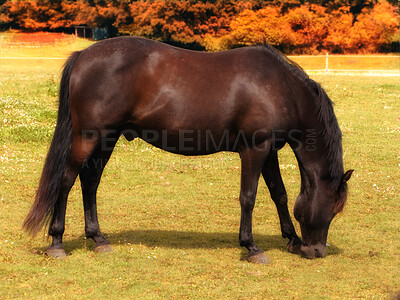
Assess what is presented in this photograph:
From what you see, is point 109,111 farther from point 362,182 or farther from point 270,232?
point 362,182

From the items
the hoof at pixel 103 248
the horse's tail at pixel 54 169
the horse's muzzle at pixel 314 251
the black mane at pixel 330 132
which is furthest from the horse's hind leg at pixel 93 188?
the black mane at pixel 330 132

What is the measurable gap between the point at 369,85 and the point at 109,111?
67.9 ft

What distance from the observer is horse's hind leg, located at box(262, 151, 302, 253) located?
304 inches

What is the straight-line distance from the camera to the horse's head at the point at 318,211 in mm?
7156

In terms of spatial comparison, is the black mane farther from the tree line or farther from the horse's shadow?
the tree line

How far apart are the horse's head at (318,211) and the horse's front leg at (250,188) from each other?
0.67 metres

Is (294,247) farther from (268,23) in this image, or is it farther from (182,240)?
(268,23)

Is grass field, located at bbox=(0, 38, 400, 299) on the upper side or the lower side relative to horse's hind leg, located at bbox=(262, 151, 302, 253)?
lower

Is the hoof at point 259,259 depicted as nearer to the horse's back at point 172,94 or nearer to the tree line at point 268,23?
the horse's back at point 172,94

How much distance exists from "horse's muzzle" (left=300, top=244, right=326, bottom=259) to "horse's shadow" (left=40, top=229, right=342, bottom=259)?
1.18ft

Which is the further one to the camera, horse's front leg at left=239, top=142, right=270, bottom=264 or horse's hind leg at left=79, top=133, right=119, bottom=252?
horse's hind leg at left=79, top=133, right=119, bottom=252

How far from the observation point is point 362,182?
11648 mm

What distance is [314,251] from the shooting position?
7.30m

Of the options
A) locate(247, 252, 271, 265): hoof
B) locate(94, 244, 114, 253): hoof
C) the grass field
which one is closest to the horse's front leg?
locate(247, 252, 271, 265): hoof
